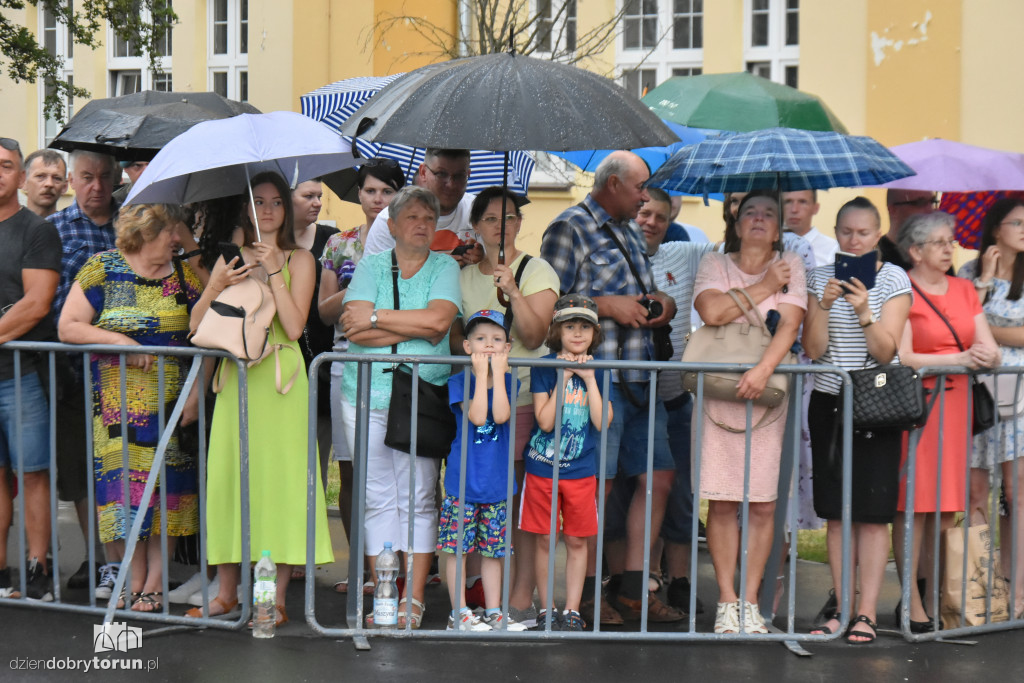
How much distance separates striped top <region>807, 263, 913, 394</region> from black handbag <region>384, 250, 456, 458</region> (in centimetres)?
173

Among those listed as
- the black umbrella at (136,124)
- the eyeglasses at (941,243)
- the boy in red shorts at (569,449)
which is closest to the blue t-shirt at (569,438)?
the boy in red shorts at (569,449)

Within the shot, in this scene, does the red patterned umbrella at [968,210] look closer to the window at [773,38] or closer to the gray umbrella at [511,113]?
the gray umbrella at [511,113]

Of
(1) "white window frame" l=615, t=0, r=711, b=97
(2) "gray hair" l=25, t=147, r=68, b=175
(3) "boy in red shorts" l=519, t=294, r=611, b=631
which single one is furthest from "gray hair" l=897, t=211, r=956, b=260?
(1) "white window frame" l=615, t=0, r=711, b=97

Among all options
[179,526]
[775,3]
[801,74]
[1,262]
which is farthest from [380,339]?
[775,3]

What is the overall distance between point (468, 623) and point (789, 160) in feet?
8.16

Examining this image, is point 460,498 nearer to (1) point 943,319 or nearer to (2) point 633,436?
(2) point 633,436

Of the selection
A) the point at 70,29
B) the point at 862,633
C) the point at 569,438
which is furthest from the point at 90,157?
the point at 70,29

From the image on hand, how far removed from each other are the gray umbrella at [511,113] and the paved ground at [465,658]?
216cm

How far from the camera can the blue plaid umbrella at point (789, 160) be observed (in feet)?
18.4

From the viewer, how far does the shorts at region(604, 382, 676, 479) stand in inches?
238

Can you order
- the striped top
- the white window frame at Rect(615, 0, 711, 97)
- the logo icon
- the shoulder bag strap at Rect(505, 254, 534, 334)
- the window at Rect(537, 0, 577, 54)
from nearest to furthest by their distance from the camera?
the logo icon
the striped top
the shoulder bag strap at Rect(505, 254, 534, 334)
the window at Rect(537, 0, 577, 54)
the white window frame at Rect(615, 0, 711, 97)

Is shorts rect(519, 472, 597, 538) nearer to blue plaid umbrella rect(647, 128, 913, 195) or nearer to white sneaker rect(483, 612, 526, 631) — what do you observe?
white sneaker rect(483, 612, 526, 631)

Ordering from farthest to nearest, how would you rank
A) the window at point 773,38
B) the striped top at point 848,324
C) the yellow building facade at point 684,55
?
the window at point 773,38
the yellow building facade at point 684,55
the striped top at point 848,324

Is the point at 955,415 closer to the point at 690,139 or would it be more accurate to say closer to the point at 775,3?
the point at 690,139
